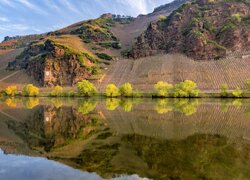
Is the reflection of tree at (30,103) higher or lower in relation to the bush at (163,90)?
lower

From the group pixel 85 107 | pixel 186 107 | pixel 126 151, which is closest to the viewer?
pixel 126 151

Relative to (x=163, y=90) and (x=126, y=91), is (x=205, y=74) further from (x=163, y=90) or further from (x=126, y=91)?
(x=126, y=91)

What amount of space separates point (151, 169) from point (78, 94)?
15097cm

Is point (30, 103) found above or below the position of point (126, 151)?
above

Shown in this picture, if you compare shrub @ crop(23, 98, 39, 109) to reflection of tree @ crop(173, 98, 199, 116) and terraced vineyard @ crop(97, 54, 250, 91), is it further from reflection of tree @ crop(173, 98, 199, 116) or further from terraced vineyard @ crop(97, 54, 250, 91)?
terraced vineyard @ crop(97, 54, 250, 91)

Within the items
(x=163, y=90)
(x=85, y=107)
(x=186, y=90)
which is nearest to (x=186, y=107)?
(x=85, y=107)

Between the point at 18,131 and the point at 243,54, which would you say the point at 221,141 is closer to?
the point at 18,131

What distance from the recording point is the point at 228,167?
2286cm

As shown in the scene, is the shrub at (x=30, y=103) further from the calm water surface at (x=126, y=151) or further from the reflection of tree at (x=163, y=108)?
the calm water surface at (x=126, y=151)

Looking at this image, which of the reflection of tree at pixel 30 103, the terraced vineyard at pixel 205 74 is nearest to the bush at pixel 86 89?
the terraced vineyard at pixel 205 74

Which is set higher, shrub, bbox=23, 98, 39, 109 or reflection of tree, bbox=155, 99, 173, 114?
reflection of tree, bbox=155, 99, 173, 114

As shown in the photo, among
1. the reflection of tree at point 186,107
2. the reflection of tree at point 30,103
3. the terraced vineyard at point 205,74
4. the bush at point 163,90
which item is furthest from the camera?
the terraced vineyard at point 205,74

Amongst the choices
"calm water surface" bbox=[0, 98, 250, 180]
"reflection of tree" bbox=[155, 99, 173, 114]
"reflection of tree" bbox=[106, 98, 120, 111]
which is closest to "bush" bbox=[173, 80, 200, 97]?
"reflection of tree" bbox=[106, 98, 120, 111]

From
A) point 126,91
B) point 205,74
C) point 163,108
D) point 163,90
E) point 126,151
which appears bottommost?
point 126,151
